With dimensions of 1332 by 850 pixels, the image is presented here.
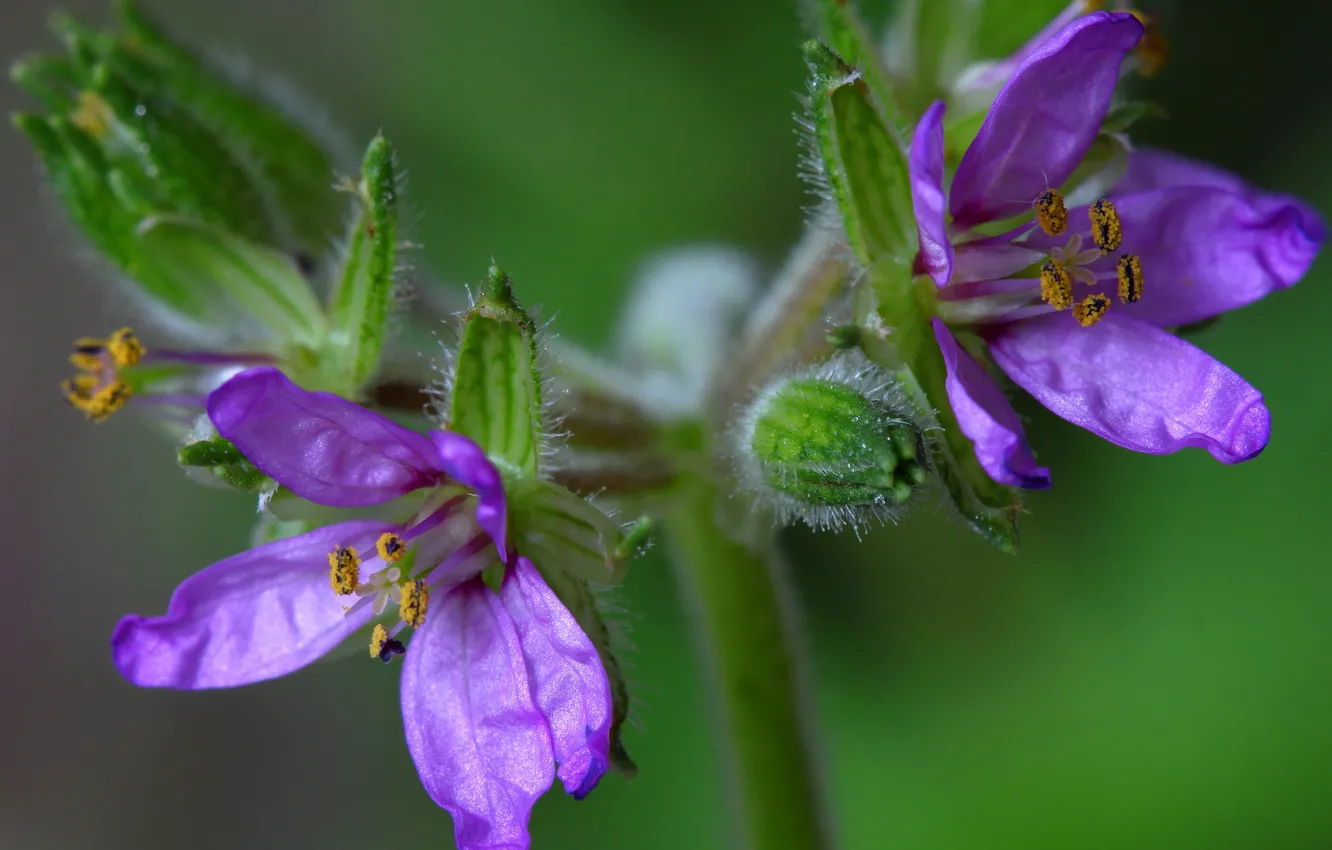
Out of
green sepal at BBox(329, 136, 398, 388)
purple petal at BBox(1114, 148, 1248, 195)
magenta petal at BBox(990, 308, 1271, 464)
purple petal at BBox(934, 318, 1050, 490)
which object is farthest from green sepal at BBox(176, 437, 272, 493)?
purple petal at BBox(1114, 148, 1248, 195)

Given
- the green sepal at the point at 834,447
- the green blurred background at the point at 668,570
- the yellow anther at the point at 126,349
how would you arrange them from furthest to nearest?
1. the green blurred background at the point at 668,570
2. the yellow anther at the point at 126,349
3. the green sepal at the point at 834,447

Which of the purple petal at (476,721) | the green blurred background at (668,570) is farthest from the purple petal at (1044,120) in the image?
the green blurred background at (668,570)

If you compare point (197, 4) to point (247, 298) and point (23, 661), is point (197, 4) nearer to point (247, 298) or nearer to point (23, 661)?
point (23, 661)

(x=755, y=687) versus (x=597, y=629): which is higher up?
(x=755, y=687)

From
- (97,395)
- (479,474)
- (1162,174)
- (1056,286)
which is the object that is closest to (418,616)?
(479,474)

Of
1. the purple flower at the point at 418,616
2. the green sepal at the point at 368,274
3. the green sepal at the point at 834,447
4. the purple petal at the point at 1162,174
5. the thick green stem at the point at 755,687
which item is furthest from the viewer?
the thick green stem at the point at 755,687

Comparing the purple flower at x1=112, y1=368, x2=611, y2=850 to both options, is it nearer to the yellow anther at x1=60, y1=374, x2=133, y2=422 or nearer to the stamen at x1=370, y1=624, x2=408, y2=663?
the stamen at x1=370, y1=624, x2=408, y2=663

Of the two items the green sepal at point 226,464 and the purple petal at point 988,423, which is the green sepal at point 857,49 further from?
the green sepal at point 226,464

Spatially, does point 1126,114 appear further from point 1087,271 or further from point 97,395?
point 97,395
